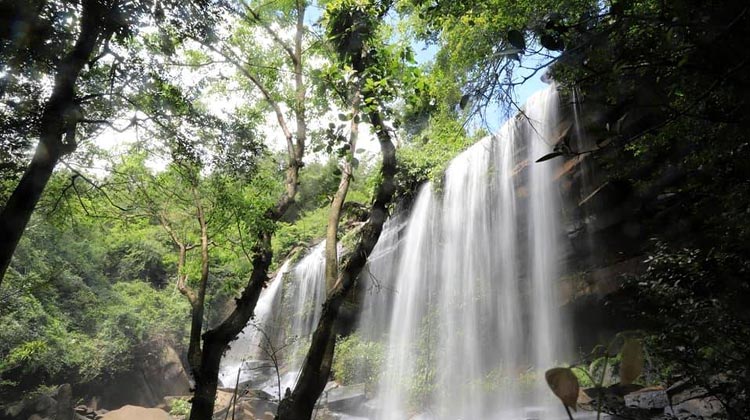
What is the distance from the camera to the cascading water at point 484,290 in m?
9.65

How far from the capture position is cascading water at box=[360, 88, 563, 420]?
380 inches

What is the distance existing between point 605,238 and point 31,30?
387 inches

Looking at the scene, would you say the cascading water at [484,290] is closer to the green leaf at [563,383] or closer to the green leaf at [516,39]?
the green leaf at [516,39]

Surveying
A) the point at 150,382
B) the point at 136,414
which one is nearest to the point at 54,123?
the point at 136,414

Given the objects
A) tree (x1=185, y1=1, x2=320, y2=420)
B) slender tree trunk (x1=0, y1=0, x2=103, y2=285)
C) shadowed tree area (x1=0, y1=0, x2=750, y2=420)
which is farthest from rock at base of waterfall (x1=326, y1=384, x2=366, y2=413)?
slender tree trunk (x1=0, y1=0, x2=103, y2=285)

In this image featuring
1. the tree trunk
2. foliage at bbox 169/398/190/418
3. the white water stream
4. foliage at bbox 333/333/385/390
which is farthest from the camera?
foliage at bbox 169/398/190/418

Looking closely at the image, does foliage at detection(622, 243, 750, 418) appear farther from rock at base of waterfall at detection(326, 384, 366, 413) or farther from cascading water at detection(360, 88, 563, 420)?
rock at base of waterfall at detection(326, 384, 366, 413)

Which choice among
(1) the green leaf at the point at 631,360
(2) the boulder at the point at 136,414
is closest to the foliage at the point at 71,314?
(2) the boulder at the point at 136,414

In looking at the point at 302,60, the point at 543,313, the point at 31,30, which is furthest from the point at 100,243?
the point at 543,313

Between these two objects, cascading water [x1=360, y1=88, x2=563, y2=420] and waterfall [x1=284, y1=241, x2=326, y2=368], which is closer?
cascading water [x1=360, y1=88, x2=563, y2=420]

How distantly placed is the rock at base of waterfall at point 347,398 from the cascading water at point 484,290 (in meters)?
0.58

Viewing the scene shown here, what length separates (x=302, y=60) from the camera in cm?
846

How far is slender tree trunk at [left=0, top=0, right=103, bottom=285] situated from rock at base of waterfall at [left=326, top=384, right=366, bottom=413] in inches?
339

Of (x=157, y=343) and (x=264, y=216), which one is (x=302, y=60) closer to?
(x=264, y=216)
